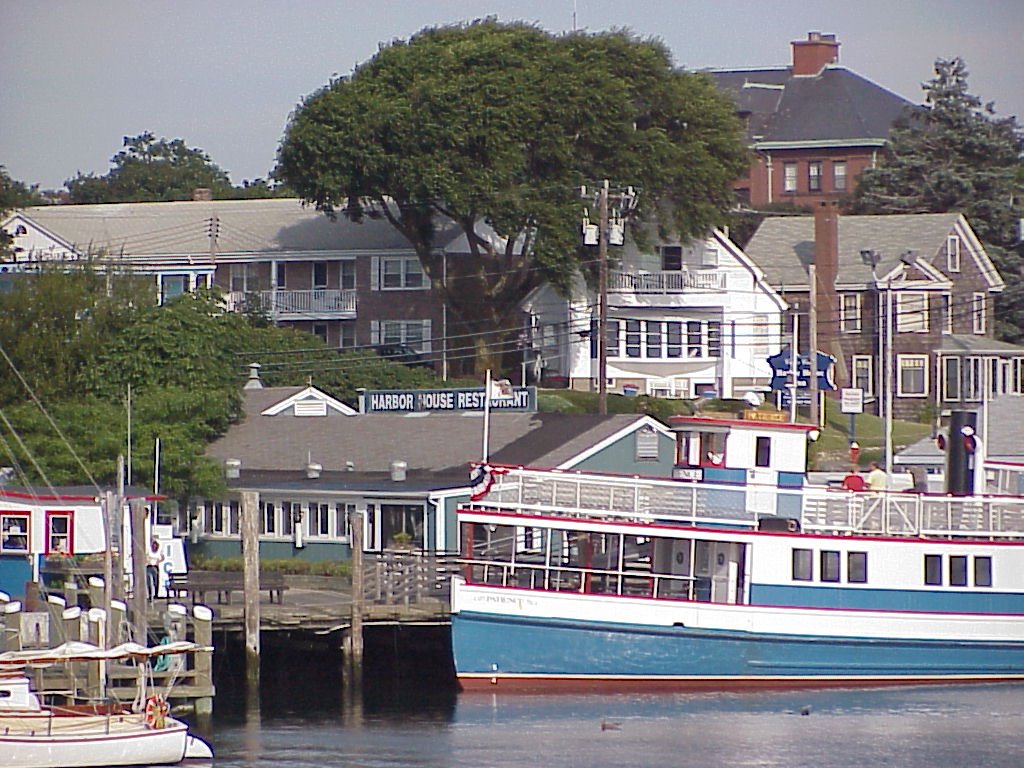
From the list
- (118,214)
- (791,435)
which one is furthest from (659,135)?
(791,435)

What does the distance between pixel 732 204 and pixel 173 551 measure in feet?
142

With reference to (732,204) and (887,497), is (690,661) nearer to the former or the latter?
(887,497)

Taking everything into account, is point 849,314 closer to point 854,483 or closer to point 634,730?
point 854,483

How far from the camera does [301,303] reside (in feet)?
275

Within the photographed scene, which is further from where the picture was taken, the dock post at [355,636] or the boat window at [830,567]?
the boat window at [830,567]

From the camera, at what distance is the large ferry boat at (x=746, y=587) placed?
3900cm

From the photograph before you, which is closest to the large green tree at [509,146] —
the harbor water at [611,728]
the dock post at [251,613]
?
the harbor water at [611,728]

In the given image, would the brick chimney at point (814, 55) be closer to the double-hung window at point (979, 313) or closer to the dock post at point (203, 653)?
the double-hung window at point (979, 313)

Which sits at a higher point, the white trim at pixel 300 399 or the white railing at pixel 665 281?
the white railing at pixel 665 281

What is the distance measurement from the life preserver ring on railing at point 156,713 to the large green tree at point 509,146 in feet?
150

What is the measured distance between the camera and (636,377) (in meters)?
79.3

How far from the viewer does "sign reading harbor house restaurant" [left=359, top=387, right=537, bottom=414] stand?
5328cm

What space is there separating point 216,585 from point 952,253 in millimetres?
51930

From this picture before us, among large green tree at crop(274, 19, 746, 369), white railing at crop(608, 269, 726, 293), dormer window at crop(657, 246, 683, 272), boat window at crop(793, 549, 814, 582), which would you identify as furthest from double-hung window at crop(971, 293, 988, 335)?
boat window at crop(793, 549, 814, 582)
